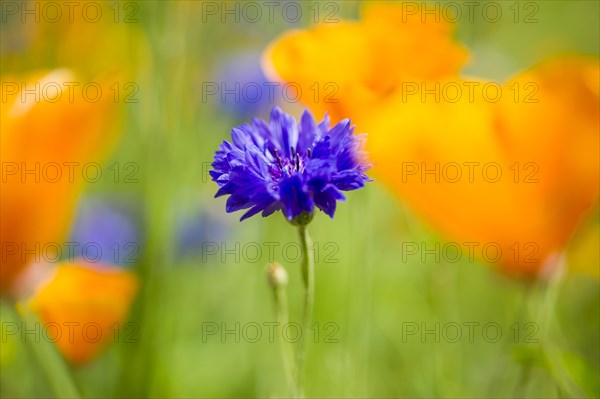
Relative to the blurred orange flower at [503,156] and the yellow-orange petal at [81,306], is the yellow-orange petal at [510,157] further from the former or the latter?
the yellow-orange petal at [81,306]

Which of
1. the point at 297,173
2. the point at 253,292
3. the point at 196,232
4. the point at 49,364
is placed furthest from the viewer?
the point at 196,232

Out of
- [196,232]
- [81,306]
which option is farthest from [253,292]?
[81,306]

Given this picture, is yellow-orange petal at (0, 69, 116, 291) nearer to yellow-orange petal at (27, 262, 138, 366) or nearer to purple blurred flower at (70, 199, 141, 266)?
yellow-orange petal at (27, 262, 138, 366)

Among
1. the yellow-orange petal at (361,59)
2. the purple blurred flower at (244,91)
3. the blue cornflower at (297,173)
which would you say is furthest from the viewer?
the purple blurred flower at (244,91)

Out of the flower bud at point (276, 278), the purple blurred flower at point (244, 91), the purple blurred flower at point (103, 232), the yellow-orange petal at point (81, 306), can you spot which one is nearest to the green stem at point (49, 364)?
the yellow-orange petal at point (81, 306)

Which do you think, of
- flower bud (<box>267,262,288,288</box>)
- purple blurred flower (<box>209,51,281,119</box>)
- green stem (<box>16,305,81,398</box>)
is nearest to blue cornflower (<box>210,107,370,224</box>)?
flower bud (<box>267,262,288,288</box>)

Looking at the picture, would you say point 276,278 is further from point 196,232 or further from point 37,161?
point 196,232
